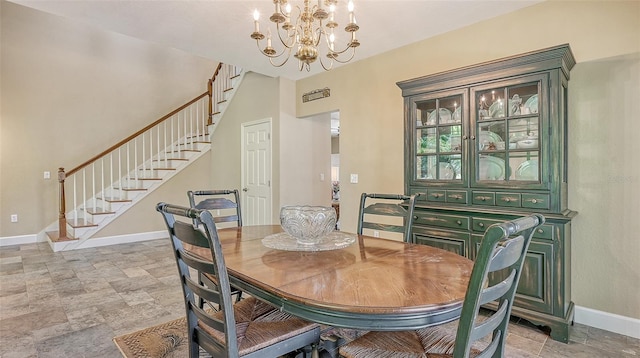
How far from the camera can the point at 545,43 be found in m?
2.73

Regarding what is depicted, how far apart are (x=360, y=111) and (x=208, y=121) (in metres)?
3.84

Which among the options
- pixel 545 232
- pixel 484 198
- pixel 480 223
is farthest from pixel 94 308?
pixel 545 232

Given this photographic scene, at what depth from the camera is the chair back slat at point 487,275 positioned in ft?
2.90

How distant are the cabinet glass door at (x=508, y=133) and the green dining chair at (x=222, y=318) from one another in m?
2.03

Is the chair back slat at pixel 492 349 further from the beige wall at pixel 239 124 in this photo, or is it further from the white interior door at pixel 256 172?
the white interior door at pixel 256 172

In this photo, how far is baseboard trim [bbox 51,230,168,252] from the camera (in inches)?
191

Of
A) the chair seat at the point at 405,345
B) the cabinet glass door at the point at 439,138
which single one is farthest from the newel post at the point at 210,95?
the chair seat at the point at 405,345

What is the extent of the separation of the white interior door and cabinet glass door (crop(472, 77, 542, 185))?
10.6ft

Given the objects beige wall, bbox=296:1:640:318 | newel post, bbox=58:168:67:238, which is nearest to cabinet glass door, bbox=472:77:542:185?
beige wall, bbox=296:1:640:318

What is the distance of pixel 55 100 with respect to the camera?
18.0ft

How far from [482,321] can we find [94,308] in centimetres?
316

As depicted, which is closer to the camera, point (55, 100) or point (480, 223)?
point (480, 223)

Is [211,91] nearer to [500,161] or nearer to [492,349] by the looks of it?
[500,161]

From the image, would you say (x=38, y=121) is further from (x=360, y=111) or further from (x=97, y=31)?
(x=360, y=111)
